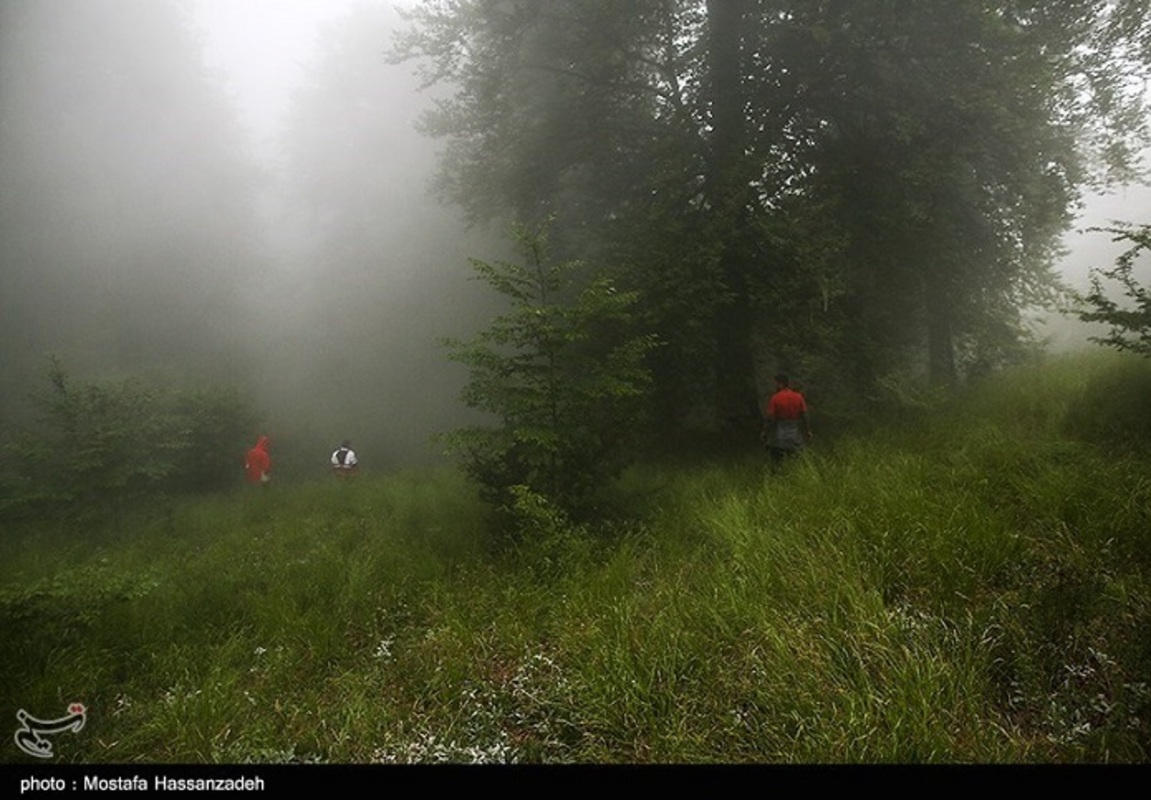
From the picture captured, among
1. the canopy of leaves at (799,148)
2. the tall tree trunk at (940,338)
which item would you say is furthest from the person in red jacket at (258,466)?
the tall tree trunk at (940,338)

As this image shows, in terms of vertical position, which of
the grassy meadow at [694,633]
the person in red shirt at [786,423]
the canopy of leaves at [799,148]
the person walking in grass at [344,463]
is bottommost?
the person walking in grass at [344,463]

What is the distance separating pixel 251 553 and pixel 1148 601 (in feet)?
27.4

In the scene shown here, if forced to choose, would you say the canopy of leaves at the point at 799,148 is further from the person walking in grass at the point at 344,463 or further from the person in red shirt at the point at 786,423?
the person walking in grass at the point at 344,463

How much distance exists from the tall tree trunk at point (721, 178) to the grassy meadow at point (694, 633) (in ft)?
10.5

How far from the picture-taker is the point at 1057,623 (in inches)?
102

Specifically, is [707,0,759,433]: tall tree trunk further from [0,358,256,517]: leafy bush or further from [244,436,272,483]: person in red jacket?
[0,358,256,517]: leafy bush

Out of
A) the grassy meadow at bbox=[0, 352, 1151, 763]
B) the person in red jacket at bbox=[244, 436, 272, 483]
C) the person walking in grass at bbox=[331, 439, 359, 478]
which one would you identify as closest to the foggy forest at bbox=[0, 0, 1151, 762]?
the grassy meadow at bbox=[0, 352, 1151, 763]

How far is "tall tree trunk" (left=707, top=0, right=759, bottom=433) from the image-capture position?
8.14m

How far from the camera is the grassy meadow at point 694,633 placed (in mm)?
2297

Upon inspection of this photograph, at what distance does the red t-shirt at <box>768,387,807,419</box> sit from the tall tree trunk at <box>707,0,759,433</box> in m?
1.63

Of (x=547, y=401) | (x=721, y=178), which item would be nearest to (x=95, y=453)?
(x=547, y=401)

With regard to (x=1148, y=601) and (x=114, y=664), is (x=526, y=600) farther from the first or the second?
(x=1148, y=601)

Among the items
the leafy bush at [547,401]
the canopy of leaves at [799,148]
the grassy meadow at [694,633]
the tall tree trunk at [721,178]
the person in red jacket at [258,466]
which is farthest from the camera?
→ the person in red jacket at [258,466]
